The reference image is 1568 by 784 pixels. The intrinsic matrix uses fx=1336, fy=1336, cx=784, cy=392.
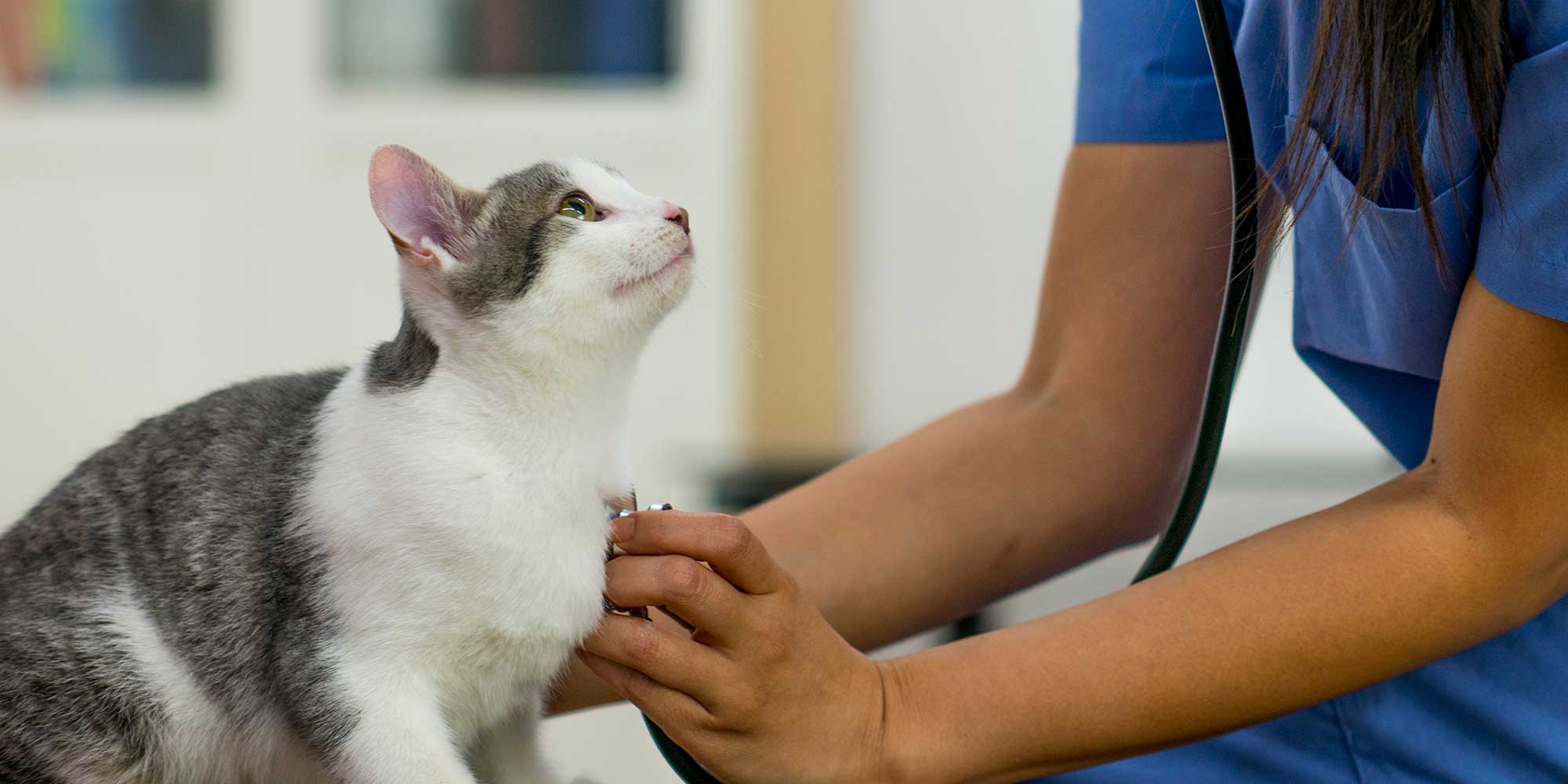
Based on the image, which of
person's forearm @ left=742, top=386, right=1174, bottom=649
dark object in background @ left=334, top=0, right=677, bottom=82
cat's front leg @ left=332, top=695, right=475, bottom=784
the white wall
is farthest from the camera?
dark object in background @ left=334, top=0, right=677, bottom=82

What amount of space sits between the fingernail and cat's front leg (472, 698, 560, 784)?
96mm

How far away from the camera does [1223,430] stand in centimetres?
67

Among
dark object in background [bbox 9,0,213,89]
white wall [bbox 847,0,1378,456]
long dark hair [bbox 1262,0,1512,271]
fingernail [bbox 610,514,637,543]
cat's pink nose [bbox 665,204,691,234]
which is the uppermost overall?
long dark hair [bbox 1262,0,1512,271]

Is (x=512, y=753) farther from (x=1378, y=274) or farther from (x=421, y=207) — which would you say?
(x=1378, y=274)

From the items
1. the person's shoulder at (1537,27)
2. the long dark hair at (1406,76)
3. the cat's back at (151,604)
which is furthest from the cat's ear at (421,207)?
the person's shoulder at (1537,27)

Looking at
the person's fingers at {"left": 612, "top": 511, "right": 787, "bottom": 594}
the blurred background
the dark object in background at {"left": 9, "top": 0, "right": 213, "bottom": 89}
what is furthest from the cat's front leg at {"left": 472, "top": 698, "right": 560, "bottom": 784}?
the dark object in background at {"left": 9, "top": 0, "right": 213, "bottom": 89}

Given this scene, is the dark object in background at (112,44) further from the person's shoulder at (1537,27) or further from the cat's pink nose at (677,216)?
the person's shoulder at (1537,27)

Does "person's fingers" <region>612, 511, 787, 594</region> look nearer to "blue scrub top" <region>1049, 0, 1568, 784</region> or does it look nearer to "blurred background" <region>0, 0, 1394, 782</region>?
"blue scrub top" <region>1049, 0, 1568, 784</region>

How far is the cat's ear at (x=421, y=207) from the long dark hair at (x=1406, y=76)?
0.38 m

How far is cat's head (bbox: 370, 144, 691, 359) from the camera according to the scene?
0.61 meters

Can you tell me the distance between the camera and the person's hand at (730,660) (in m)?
0.59

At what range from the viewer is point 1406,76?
589mm

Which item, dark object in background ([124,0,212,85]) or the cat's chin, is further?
Answer: dark object in background ([124,0,212,85])

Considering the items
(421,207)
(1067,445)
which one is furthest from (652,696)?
(1067,445)
